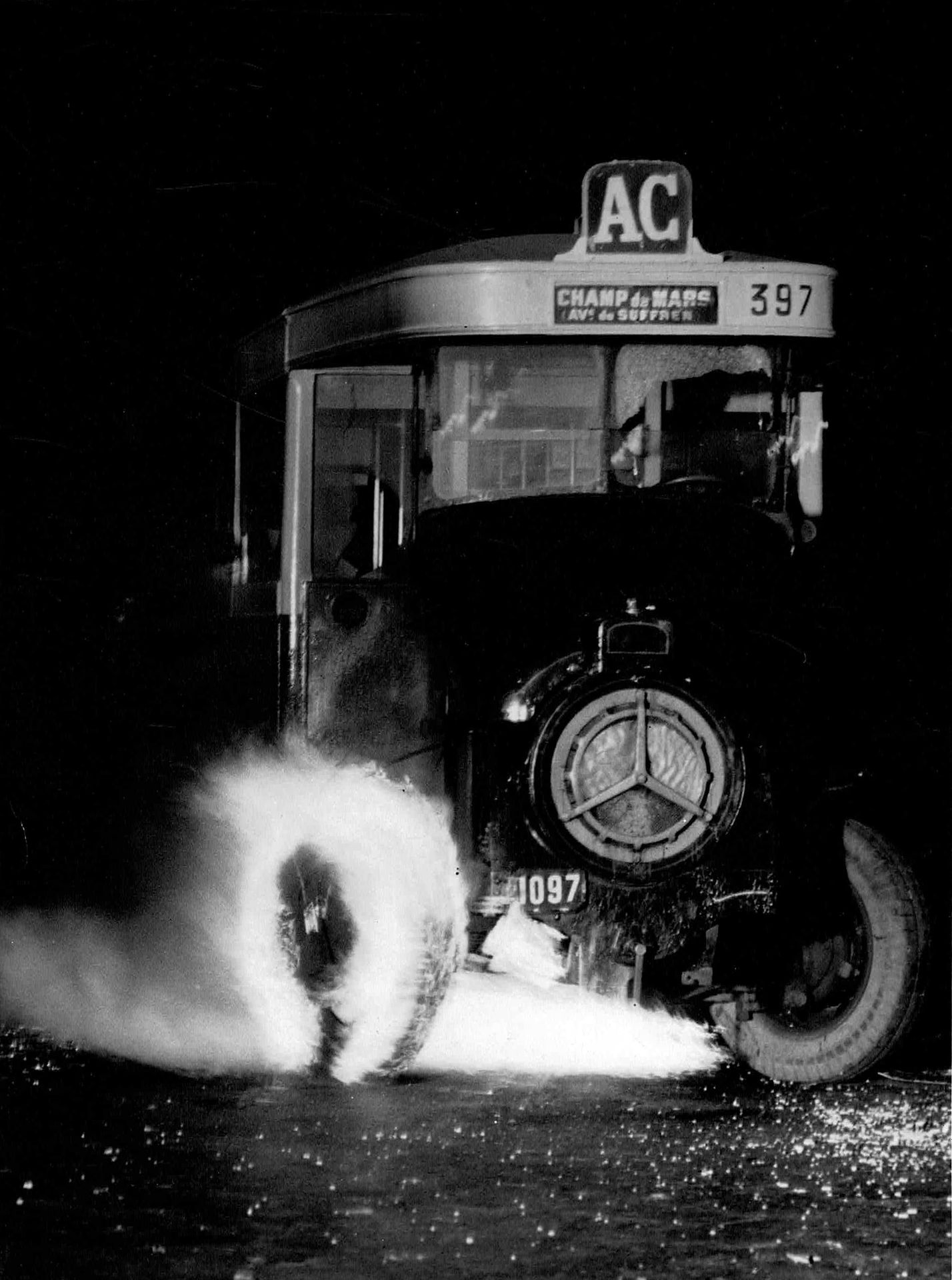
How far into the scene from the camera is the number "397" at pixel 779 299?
A: 326 inches

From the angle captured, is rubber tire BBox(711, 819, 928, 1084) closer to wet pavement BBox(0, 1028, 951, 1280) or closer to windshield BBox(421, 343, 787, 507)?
wet pavement BBox(0, 1028, 951, 1280)

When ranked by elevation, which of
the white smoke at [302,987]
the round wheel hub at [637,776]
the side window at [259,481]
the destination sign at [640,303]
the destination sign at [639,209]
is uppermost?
the destination sign at [639,209]

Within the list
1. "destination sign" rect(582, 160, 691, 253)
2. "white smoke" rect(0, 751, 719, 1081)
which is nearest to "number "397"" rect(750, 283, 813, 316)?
"destination sign" rect(582, 160, 691, 253)

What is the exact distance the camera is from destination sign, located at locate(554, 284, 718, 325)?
8.21 meters

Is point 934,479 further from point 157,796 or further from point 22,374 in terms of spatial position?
point 22,374

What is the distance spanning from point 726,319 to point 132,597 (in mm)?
4835

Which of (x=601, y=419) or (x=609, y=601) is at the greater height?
(x=601, y=419)

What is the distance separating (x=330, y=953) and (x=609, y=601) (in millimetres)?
1766

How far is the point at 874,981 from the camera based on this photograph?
26.6ft

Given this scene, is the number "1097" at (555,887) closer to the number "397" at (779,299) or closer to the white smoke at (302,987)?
the white smoke at (302,987)

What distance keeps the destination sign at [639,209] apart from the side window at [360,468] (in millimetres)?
989

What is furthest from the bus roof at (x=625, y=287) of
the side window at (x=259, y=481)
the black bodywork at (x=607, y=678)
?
the side window at (x=259, y=481)

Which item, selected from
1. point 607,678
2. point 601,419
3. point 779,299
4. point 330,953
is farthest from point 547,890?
point 779,299

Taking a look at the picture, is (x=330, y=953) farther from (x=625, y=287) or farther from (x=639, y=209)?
(x=639, y=209)
